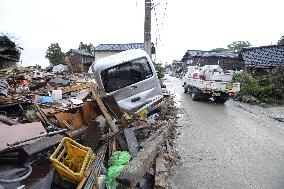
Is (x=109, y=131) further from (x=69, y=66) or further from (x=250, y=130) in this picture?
(x=69, y=66)

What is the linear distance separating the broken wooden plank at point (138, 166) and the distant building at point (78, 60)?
33.8 m

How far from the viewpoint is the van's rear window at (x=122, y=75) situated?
8.90 m

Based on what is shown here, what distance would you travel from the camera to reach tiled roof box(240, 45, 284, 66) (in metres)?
29.2

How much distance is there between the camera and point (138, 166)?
491cm

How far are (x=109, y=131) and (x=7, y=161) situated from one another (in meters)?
2.88

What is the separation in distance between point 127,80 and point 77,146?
4201 mm

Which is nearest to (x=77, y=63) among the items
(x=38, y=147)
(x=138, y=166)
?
(x=38, y=147)

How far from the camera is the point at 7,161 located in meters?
4.62

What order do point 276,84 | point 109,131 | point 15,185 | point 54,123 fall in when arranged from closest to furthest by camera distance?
point 15,185 < point 54,123 < point 109,131 < point 276,84

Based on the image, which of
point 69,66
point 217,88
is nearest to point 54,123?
point 217,88

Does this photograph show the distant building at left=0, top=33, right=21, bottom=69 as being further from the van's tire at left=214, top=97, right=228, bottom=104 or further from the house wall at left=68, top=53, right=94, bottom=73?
the house wall at left=68, top=53, right=94, bottom=73

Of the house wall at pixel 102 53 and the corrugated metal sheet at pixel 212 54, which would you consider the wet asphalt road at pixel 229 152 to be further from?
the corrugated metal sheet at pixel 212 54

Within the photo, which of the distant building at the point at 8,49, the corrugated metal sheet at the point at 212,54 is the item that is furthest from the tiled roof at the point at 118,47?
the distant building at the point at 8,49

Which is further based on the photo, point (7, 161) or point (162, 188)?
point (162, 188)
